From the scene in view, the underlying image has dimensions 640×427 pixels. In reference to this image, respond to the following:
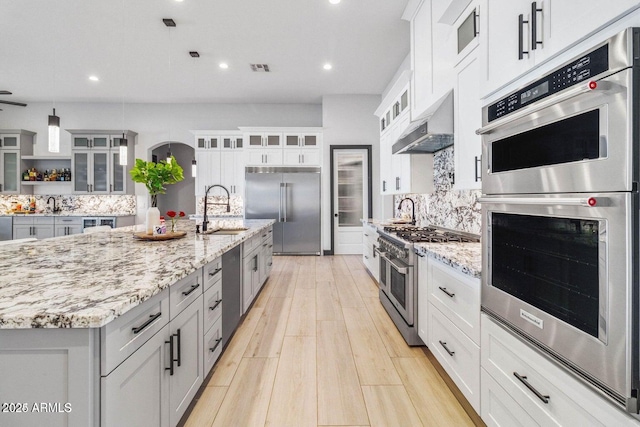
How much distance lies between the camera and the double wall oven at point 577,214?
780mm

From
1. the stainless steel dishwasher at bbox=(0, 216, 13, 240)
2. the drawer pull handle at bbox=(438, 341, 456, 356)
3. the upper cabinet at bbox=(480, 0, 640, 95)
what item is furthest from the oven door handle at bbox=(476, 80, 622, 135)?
the stainless steel dishwasher at bbox=(0, 216, 13, 240)

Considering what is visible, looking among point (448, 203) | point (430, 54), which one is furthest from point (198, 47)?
point (448, 203)

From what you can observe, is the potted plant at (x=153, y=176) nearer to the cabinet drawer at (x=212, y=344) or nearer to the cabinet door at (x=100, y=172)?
the cabinet drawer at (x=212, y=344)

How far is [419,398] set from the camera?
1860mm

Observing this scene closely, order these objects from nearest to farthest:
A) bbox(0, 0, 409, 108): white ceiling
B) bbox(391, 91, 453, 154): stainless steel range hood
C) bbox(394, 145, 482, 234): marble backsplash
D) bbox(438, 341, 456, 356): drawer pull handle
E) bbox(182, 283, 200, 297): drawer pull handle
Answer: bbox(182, 283, 200, 297): drawer pull handle, bbox(438, 341, 456, 356): drawer pull handle, bbox(391, 91, 453, 154): stainless steel range hood, bbox(394, 145, 482, 234): marble backsplash, bbox(0, 0, 409, 108): white ceiling

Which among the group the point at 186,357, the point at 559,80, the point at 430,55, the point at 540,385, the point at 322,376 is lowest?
the point at 322,376

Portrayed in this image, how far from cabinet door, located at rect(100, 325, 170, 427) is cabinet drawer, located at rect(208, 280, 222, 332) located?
1.77 ft

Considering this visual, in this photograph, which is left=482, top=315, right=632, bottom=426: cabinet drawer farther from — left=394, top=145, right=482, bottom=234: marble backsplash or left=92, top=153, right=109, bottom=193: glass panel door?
left=92, top=153, right=109, bottom=193: glass panel door

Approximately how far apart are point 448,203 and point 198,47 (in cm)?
404

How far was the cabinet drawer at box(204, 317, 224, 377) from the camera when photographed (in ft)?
6.13

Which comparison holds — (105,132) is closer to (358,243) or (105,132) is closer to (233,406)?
(358,243)

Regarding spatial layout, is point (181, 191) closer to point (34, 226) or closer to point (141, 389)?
point (34, 226)

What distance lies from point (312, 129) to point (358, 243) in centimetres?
257

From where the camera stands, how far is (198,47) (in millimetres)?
4527
